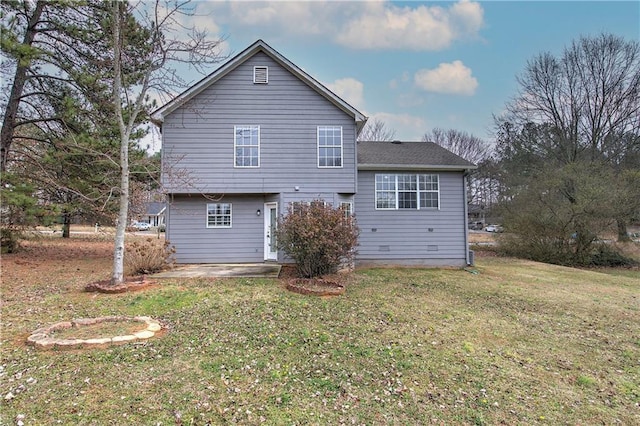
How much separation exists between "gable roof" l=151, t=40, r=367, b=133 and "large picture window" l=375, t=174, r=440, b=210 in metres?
2.80

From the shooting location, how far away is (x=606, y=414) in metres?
3.37

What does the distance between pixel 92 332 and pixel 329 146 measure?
355 inches

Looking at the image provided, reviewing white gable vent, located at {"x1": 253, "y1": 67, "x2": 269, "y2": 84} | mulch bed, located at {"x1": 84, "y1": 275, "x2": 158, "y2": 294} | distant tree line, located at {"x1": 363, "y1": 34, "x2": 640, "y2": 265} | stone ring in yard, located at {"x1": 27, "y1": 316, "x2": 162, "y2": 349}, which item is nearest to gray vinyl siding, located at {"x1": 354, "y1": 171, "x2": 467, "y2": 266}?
white gable vent, located at {"x1": 253, "y1": 67, "x2": 269, "y2": 84}

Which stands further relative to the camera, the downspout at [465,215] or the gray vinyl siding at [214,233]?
the downspout at [465,215]

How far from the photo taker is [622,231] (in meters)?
17.6

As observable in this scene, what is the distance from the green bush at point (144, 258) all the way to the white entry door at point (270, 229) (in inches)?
133

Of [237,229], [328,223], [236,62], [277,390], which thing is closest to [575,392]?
[277,390]

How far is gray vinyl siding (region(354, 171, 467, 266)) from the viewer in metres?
13.1

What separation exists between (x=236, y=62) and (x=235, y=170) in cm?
377

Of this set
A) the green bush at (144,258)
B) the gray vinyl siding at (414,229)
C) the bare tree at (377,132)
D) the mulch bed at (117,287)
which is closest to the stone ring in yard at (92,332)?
the mulch bed at (117,287)

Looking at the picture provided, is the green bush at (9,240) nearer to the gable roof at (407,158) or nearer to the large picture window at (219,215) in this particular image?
the large picture window at (219,215)

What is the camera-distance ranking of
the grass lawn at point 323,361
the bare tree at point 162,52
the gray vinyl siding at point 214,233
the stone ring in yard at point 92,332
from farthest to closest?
the gray vinyl siding at point 214,233, the bare tree at point 162,52, the stone ring in yard at point 92,332, the grass lawn at point 323,361

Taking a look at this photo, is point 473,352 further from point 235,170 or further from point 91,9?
point 91,9

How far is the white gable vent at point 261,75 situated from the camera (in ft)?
38.8
